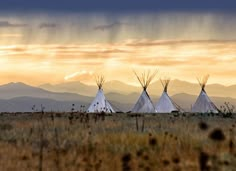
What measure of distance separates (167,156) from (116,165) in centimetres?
176

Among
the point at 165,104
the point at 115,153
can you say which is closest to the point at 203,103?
the point at 165,104

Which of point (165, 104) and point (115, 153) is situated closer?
point (115, 153)

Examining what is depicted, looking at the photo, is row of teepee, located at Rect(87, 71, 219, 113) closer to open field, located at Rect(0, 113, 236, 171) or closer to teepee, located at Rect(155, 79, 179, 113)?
teepee, located at Rect(155, 79, 179, 113)

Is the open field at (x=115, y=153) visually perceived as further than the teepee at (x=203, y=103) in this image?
No

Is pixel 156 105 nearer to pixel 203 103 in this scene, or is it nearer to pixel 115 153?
pixel 203 103

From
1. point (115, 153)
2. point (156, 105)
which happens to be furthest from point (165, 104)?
point (115, 153)

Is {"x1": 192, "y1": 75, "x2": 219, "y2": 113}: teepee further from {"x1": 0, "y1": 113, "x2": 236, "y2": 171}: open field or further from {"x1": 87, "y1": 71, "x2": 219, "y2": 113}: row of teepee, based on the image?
{"x1": 0, "y1": 113, "x2": 236, "y2": 171}: open field

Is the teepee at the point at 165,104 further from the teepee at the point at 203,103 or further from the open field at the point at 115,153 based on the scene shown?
the open field at the point at 115,153

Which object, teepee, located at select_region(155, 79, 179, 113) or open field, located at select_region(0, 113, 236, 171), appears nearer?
open field, located at select_region(0, 113, 236, 171)

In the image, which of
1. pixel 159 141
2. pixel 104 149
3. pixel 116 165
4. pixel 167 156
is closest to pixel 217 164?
pixel 116 165

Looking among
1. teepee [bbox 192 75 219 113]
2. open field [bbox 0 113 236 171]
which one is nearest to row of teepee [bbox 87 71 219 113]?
teepee [bbox 192 75 219 113]

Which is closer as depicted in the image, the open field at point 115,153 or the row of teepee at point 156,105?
the open field at point 115,153

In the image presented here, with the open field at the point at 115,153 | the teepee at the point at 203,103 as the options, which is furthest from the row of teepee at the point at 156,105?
the open field at the point at 115,153

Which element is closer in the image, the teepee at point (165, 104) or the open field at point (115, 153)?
the open field at point (115, 153)
